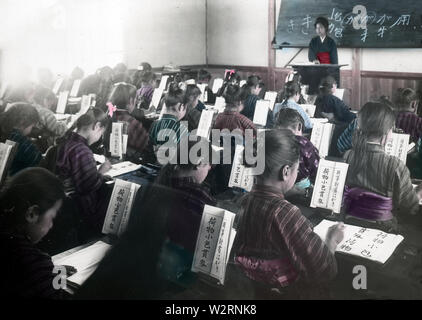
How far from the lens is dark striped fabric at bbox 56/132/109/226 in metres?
2.60

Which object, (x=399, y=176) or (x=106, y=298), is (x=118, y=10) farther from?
(x=106, y=298)

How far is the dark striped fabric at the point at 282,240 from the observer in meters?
1.53

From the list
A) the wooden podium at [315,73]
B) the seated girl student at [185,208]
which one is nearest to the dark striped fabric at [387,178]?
the seated girl student at [185,208]

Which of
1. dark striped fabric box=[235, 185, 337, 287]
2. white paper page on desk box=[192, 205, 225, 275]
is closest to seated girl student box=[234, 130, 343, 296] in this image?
dark striped fabric box=[235, 185, 337, 287]

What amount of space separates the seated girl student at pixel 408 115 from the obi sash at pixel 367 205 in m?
1.65

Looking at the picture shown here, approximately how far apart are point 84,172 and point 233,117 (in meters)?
1.52

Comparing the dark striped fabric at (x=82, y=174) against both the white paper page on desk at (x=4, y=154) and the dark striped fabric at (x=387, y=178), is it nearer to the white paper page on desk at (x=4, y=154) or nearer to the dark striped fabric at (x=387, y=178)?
the white paper page on desk at (x=4, y=154)

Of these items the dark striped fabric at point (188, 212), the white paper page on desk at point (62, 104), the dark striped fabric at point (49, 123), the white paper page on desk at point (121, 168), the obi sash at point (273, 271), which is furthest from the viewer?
the white paper page on desk at point (62, 104)

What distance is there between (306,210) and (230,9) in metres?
7.59

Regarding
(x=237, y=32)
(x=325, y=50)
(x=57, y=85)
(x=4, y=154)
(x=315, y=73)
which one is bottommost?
(x=4, y=154)

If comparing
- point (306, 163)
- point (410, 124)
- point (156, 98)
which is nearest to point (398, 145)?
point (306, 163)

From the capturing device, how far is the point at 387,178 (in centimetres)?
219

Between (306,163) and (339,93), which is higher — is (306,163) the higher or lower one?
the lower one

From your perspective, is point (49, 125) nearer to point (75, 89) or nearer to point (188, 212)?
point (75, 89)
